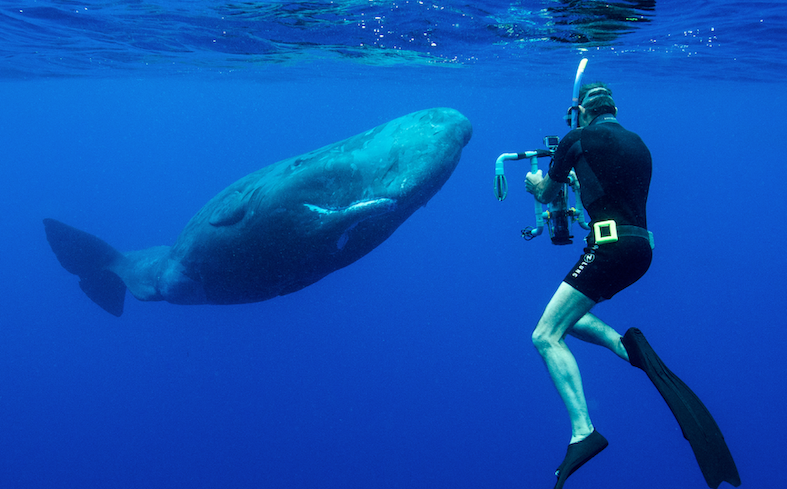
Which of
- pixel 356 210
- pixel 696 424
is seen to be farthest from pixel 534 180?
pixel 696 424

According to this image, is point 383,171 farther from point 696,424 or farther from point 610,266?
point 696,424

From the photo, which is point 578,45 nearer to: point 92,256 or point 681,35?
point 681,35

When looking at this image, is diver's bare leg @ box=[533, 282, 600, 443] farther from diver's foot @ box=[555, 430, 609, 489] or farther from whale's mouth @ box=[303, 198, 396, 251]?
whale's mouth @ box=[303, 198, 396, 251]

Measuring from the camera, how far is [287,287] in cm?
753

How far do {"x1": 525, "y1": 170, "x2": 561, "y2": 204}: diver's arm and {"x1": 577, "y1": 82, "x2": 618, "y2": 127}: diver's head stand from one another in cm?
72

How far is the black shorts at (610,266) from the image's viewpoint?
4.16m

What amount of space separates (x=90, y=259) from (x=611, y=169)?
1053 cm

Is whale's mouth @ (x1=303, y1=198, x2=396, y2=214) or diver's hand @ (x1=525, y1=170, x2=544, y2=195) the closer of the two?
diver's hand @ (x1=525, y1=170, x2=544, y2=195)

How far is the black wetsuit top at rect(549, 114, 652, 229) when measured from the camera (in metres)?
4.15

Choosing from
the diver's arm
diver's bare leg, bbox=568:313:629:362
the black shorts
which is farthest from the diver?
A: diver's bare leg, bbox=568:313:629:362

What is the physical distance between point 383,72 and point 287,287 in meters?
19.3

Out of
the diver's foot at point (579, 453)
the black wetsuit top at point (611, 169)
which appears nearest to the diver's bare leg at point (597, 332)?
the diver's foot at point (579, 453)

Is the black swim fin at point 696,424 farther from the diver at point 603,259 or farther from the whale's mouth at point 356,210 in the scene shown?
the whale's mouth at point 356,210

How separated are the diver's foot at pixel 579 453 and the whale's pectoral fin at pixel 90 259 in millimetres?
9982
